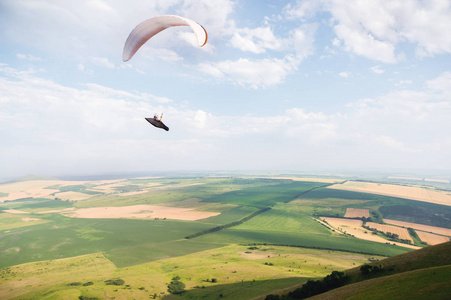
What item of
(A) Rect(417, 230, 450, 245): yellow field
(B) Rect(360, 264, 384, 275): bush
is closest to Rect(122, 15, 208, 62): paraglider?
(B) Rect(360, 264, 384, 275): bush

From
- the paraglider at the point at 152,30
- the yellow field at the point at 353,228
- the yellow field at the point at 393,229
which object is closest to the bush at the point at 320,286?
the paraglider at the point at 152,30

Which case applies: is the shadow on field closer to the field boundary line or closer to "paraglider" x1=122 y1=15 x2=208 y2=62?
"paraglider" x1=122 y1=15 x2=208 y2=62

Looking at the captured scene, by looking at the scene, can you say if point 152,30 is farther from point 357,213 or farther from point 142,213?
point 357,213

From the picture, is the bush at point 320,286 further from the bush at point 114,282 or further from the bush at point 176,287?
the bush at point 114,282

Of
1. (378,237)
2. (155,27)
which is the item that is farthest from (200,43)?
(378,237)

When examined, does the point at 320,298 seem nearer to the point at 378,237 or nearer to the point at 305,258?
the point at 305,258

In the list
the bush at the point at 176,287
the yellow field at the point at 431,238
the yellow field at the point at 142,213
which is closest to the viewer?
the bush at the point at 176,287
